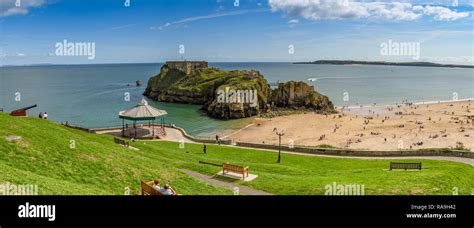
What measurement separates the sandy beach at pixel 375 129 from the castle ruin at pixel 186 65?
61184 mm

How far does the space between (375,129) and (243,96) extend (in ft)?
89.7

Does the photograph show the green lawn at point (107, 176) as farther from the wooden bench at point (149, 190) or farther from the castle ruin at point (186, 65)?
the castle ruin at point (186, 65)

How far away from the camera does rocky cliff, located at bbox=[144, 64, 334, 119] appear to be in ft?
226

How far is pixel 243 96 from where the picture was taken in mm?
71125

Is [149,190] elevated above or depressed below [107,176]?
above

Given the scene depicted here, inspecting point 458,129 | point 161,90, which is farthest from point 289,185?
point 161,90

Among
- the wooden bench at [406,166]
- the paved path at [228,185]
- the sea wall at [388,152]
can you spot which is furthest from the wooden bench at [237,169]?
the sea wall at [388,152]

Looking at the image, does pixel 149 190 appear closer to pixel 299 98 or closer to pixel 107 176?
pixel 107 176

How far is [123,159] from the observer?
15.8m

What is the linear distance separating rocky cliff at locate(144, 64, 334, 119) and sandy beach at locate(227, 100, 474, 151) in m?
5.31

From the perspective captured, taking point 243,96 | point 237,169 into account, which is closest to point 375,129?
point 243,96

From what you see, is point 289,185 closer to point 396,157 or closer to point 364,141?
point 396,157
